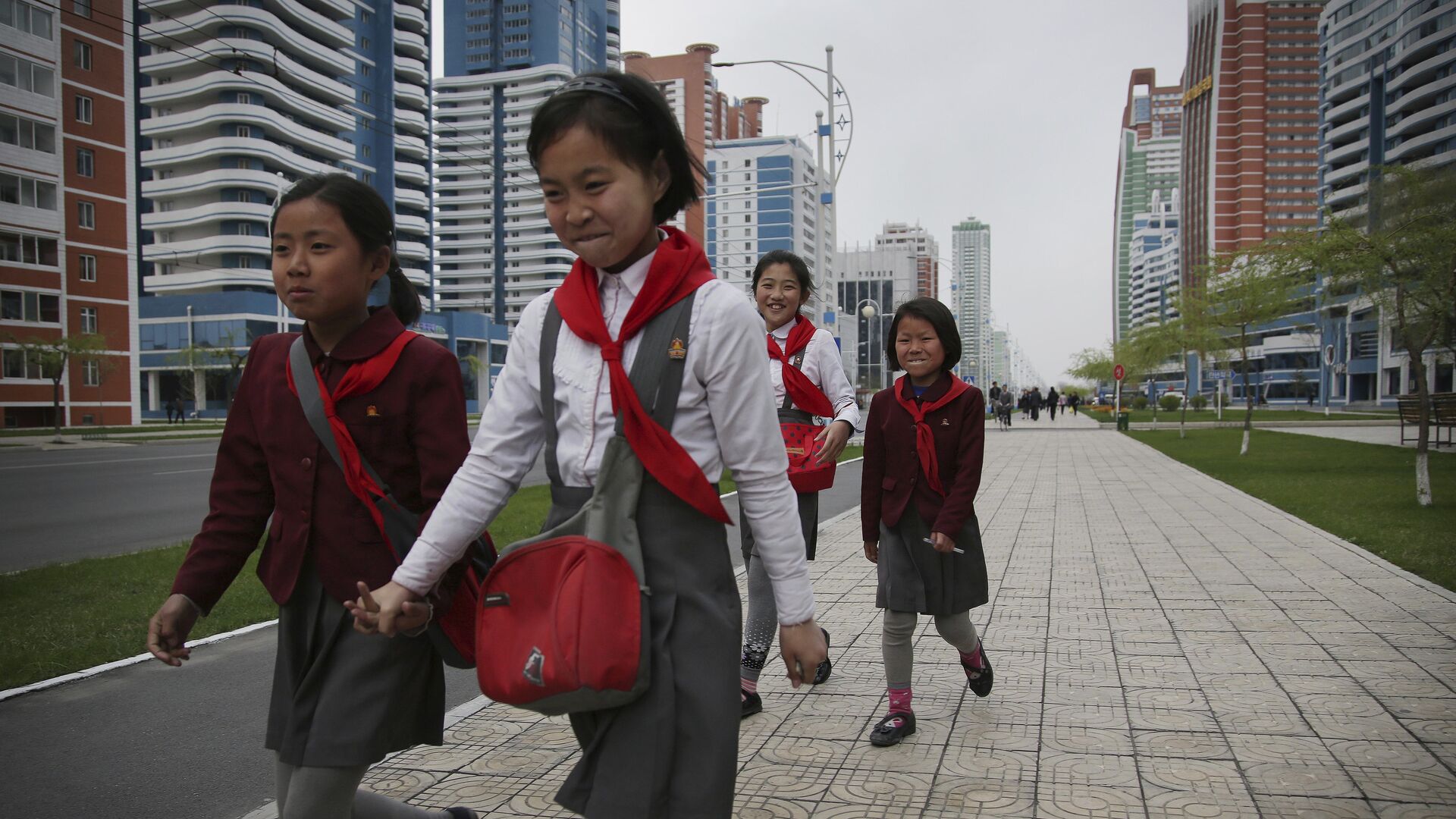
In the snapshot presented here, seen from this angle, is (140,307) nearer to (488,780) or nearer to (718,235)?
(488,780)

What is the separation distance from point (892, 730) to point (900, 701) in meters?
0.13

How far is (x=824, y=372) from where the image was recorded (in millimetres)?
4527

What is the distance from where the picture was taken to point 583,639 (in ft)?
5.40

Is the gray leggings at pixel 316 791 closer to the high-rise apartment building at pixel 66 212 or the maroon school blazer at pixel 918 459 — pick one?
the maroon school blazer at pixel 918 459

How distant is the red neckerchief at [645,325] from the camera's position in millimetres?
1781

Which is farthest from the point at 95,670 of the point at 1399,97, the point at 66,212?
the point at 66,212

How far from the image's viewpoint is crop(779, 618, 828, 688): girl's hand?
1.86 m

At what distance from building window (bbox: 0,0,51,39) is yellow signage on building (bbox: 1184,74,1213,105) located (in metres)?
128

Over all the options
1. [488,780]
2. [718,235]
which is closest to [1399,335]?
[488,780]

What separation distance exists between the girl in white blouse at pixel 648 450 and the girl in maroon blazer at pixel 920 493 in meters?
1.96

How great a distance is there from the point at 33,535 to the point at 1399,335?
15346 mm

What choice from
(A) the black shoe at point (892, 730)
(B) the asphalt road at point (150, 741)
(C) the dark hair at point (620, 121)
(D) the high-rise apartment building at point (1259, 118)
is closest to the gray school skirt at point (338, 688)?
(C) the dark hair at point (620, 121)

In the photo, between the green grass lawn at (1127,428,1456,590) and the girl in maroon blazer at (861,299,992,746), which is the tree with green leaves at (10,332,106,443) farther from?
the girl in maroon blazer at (861,299,992,746)

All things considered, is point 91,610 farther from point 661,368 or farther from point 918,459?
point 661,368
